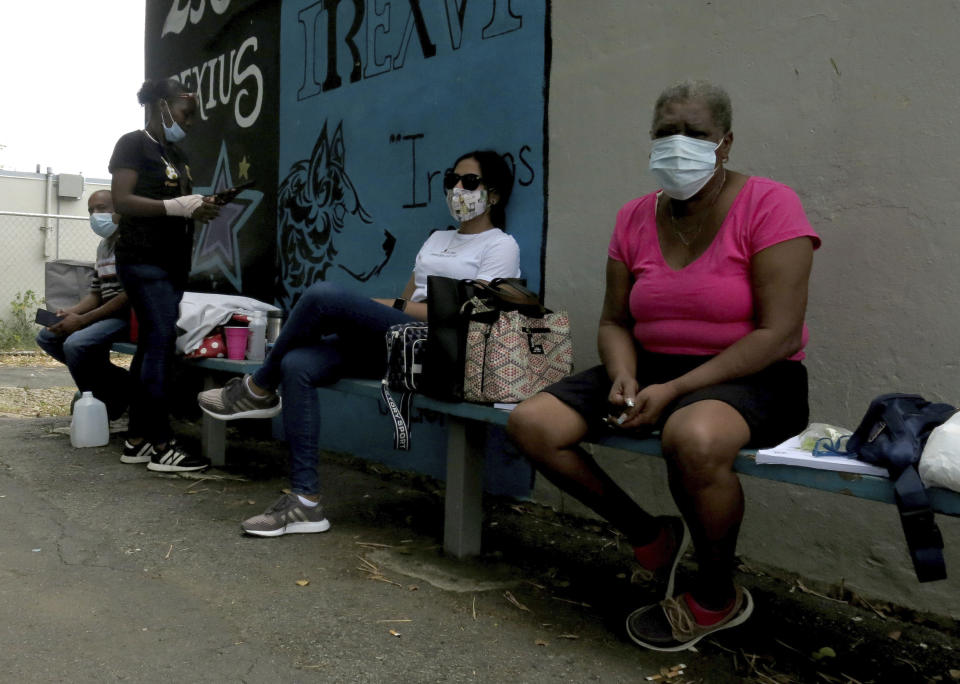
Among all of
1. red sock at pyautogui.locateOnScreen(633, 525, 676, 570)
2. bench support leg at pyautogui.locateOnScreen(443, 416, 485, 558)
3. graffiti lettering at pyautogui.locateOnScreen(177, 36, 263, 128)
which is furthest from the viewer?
graffiti lettering at pyautogui.locateOnScreen(177, 36, 263, 128)

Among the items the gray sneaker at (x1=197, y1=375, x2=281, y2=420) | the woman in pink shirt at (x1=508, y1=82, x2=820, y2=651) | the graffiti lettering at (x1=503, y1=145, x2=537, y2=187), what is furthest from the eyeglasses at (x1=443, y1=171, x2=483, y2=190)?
the gray sneaker at (x1=197, y1=375, x2=281, y2=420)

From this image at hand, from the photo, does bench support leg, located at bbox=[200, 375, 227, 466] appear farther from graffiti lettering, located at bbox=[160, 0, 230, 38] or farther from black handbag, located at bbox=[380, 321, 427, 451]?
graffiti lettering, located at bbox=[160, 0, 230, 38]

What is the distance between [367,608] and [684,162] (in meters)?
1.65

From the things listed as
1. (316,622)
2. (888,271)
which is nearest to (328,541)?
(316,622)

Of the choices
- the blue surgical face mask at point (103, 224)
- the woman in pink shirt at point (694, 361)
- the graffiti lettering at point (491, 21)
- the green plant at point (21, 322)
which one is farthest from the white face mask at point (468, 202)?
the green plant at point (21, 322)

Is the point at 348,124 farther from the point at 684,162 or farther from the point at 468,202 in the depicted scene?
the point at 684,162

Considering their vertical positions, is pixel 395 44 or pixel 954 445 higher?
pixel 395 44

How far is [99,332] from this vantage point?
16.7 feet

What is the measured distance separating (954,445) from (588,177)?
79.4 inches

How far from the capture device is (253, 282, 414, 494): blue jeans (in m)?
3.37

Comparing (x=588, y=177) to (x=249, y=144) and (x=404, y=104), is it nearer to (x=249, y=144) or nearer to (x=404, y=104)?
(x=404, y=104)

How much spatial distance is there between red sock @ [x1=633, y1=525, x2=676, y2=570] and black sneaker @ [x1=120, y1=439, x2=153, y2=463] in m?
A: 3.08

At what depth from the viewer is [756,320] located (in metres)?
2.45

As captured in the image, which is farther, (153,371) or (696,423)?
(153,371)
